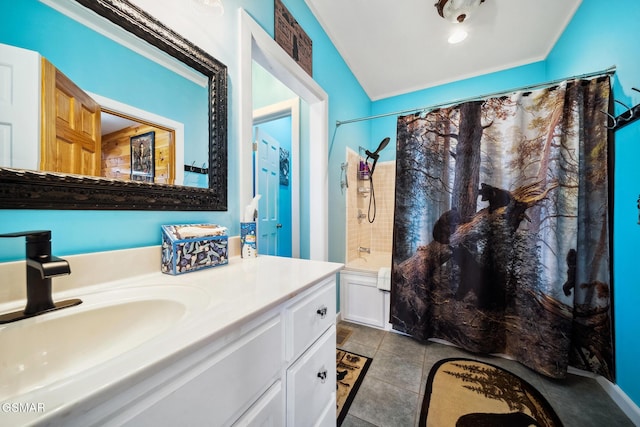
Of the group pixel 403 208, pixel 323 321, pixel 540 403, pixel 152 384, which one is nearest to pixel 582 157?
pixel 403 208

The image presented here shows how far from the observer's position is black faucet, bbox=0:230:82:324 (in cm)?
46

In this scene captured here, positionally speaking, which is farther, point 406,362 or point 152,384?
point 406,362

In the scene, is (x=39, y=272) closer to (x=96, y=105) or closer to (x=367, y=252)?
(x=96, y=105)

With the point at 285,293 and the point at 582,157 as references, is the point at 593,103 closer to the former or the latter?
the point at 582,157

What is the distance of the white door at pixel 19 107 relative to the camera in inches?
20.2

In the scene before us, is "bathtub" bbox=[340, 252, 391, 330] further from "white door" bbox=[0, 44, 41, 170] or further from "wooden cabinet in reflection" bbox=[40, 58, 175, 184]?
"white door" bbox=[0, 44, 41, 170]

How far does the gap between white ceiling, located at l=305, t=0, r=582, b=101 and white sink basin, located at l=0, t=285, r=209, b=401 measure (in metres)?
2.05

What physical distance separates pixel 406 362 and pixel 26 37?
2184 millimetres

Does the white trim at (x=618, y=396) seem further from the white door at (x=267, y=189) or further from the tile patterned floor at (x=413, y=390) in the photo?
the white door at (x=267, y=189)

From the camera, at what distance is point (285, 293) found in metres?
0.61

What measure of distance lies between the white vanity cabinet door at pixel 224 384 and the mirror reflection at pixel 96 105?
64 centimetres

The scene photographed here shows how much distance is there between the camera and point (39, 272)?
1.61 feet

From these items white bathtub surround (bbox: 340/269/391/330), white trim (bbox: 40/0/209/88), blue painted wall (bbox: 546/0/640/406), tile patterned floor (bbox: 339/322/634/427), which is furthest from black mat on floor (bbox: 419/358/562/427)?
white trim (bbox: 40/0/209/88)

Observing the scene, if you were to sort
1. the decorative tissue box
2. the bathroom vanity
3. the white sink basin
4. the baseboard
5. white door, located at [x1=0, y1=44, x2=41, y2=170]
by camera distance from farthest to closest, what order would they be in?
the baseboard
the decorative tissue box
white door, located at [x1=0, y1=44, x2=41, y2=170]
the white sink basin
the bathroom vanity
